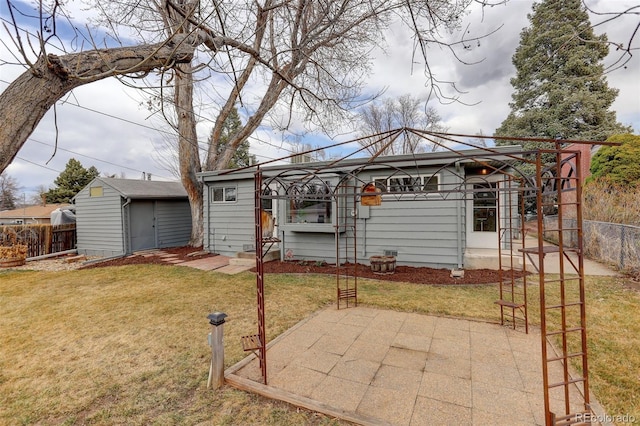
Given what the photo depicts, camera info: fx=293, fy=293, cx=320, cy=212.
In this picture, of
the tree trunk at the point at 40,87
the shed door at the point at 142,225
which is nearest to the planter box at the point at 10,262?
the shed door at the point at 142,225

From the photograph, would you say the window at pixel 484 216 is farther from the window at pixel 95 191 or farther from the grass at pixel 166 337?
the window at pixel 95 191

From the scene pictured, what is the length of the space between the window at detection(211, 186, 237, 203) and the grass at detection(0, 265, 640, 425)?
134 inches

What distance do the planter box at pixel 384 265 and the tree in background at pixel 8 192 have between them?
4407 cm

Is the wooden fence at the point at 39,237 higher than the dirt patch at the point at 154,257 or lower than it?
higher

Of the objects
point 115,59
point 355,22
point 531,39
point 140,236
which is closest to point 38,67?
point 115,59

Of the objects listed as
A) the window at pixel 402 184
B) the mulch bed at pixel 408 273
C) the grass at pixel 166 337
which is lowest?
the grass at pixel 166 337

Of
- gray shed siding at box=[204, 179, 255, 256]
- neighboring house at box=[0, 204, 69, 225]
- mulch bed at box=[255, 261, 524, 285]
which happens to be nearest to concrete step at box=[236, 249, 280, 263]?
mulch bed at box=[255, 261, 524, 285]

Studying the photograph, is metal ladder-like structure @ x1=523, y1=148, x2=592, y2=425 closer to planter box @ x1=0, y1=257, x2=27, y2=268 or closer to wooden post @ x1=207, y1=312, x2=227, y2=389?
wooden post @ x1=207, y1=312, x2=227, y2=389

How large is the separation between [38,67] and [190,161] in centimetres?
1012

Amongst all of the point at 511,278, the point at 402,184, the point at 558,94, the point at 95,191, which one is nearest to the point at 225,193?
the point at 95,191

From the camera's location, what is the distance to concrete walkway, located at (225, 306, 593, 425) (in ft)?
8.07

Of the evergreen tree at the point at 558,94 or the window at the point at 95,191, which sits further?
the evergreen tree at the point at 558,94

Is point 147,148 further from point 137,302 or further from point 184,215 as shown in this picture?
point 137,302

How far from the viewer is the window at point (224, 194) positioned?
1019 cm
